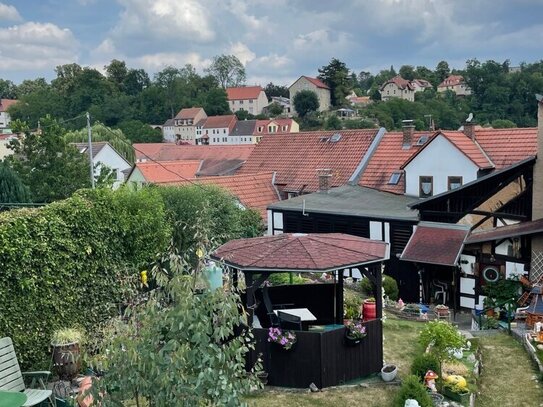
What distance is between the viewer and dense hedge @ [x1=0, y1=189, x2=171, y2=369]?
9.62 m

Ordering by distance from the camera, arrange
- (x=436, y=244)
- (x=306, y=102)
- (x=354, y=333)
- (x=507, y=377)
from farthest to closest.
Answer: (x=306, y=102), (x=436, y=244), (x=507, y=377), (x=354, y=333)

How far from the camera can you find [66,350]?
31.1 feet

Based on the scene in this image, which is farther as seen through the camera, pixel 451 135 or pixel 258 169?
pixel 258 169

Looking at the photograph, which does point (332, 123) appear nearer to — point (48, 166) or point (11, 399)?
point (48, 166)

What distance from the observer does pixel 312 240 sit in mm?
11133

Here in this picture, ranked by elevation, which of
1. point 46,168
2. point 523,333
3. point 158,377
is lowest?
point 523,333

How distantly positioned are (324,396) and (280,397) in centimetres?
78

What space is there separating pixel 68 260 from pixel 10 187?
11296mm

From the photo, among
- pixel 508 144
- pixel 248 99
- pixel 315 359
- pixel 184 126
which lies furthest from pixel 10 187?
pixel 248 99

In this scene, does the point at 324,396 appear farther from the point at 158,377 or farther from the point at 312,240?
the point at 158,377

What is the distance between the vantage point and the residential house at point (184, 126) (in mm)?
113500

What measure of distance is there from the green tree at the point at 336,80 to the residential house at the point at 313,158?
82801mm

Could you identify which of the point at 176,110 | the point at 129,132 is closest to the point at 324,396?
the point at 129,132

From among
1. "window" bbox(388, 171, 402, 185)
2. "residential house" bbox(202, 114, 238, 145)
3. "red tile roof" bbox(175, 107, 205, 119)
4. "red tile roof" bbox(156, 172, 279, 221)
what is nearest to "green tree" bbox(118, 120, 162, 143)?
"residential house" bbox(202, 114, 238, 145)
